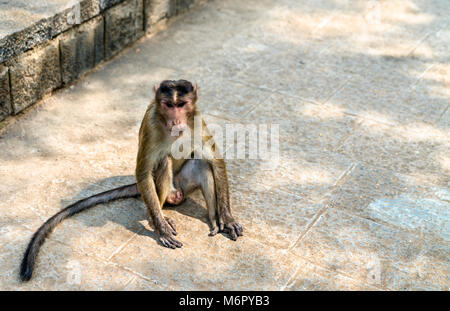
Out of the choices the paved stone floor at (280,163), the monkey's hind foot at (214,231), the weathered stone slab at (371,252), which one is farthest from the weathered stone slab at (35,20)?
the weathered stone slab at (371,252)

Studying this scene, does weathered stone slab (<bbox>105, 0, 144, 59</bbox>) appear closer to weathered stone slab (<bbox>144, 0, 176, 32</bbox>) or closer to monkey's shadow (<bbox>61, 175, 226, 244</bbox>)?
weathered stone slab (<bbox>144, 0, 176, 32</bbox>)

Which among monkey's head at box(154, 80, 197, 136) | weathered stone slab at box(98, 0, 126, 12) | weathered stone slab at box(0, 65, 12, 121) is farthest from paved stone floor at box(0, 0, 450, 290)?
monkey's head at box(154, 80, 197, 136)

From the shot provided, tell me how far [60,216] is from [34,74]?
1903 mm

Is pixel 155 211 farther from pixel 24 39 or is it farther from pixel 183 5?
pixel 183 5

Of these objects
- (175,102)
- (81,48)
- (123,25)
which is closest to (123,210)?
(175,102)

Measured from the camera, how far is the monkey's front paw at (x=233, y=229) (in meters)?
4.99

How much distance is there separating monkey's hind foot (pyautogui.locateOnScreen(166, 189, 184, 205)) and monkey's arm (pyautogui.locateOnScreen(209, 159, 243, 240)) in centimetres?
30

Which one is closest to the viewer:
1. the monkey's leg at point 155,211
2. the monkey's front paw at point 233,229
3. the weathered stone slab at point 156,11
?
the monkey's leg at point 155,211

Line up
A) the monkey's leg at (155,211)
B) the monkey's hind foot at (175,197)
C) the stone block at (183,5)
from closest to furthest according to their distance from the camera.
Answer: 1. the monkey's leg at (155,211)
2. the monkey's hind foot at (175,197)
3. the stone block at (183,5)

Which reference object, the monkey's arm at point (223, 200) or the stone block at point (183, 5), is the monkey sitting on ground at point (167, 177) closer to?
the monkey's arm at point (223, 200)

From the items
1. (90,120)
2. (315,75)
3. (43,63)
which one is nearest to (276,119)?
(315,75)

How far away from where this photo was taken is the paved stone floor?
473cm

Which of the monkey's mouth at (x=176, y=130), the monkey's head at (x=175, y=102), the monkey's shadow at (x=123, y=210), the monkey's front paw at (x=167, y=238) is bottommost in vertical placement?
the monkey's shadow at (x=123, y=210)

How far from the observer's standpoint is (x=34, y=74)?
20.9 feet
